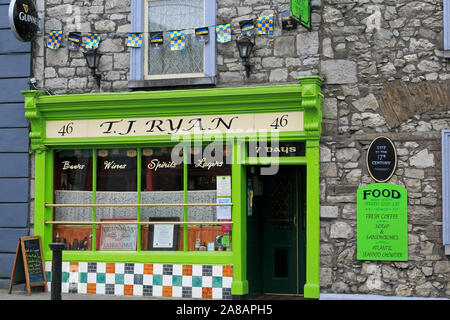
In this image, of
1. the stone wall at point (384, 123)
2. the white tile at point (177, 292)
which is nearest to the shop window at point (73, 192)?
the white tile at point (177, 292)

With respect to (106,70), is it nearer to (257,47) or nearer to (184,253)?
(257,47)

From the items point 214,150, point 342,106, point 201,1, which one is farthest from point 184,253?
point 201,1

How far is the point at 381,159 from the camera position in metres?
9.67

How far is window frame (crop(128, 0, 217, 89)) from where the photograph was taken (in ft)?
34.6

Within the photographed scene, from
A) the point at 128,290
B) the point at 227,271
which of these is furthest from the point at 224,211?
the point at 128,290

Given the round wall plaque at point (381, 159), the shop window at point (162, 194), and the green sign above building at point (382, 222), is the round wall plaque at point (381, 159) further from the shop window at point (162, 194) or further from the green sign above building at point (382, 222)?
the shop window at point (162, 194)

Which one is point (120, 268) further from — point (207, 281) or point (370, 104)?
point (370, 104)


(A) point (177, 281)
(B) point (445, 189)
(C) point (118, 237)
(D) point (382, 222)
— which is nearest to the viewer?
(B) point (445, 189)

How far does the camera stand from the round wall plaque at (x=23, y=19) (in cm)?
1071

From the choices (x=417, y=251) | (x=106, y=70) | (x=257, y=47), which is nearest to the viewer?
(x=417, y=251)

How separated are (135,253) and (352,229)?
11.2ft

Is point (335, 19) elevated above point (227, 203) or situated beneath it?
elevated above

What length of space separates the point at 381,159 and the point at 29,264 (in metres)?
5.75

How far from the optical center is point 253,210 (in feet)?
35.8
